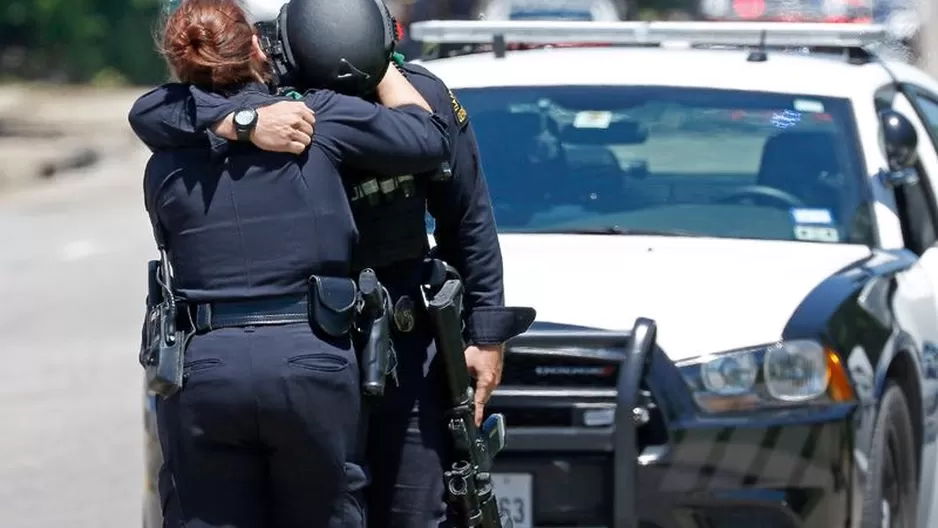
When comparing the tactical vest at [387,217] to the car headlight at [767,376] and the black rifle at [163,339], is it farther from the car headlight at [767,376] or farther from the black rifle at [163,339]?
the car headlight at [767,376]

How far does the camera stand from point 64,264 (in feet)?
48.1

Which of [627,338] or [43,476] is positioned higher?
[627,338]

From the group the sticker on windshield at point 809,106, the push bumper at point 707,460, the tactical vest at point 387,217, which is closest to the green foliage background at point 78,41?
the sticker on windshield at point 809,106

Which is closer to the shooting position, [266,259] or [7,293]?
[266,259]

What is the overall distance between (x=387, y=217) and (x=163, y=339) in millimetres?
541

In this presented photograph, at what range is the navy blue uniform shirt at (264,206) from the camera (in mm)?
3729

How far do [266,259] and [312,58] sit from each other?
461 mm

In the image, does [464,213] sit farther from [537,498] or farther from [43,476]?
[43,476]

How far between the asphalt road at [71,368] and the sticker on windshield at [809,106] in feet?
9.26

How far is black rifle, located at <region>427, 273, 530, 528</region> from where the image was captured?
13.1ft

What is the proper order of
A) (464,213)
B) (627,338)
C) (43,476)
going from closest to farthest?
(464,213), (627,338), (43,476)

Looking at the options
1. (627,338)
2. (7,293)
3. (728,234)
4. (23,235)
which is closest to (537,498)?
(627,338)

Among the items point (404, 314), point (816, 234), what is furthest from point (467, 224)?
point (816, 234)

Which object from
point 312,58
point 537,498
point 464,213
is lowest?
point 537,498
